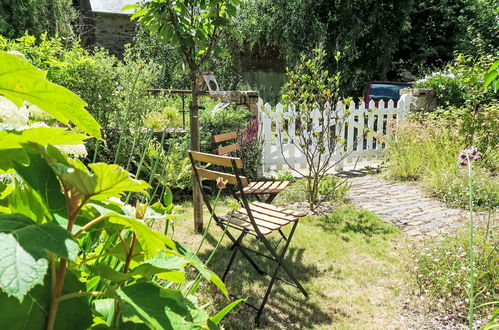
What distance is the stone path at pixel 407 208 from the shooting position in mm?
4180

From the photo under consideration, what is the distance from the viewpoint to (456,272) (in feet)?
9.34

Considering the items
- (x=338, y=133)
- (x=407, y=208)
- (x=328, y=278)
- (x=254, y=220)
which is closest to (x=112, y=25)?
(x=338, y=133)

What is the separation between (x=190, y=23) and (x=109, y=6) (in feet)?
47.2

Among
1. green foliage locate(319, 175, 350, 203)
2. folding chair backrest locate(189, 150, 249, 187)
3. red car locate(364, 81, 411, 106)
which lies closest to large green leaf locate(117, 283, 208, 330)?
folding chair backrest locate(189, 150, 249, 187)

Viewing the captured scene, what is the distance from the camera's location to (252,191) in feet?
13.1

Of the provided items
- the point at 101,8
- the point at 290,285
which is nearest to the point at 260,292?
the point at 290,285

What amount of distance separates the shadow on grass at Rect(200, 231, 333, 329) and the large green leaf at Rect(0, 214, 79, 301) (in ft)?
7.64

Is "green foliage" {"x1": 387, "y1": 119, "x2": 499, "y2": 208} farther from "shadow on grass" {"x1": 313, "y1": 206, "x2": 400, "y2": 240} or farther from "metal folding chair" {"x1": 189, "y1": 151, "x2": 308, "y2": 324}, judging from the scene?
"metal folding chair" {"x1": 189, "y1": 151, "x2": 308, "y2": 324}

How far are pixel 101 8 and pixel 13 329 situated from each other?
17.8 metres

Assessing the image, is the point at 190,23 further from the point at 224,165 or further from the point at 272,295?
the point at 272,295

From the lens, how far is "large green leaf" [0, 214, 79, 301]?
324mm

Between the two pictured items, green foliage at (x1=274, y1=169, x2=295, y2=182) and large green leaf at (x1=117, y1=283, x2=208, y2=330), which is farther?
green foliage at (x1=274, y1=169, x2=295, y2=182)

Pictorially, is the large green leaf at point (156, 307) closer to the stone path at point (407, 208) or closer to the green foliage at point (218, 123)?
the stone path at point (407, 208)

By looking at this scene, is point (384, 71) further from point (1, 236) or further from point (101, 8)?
point (1, 236)
